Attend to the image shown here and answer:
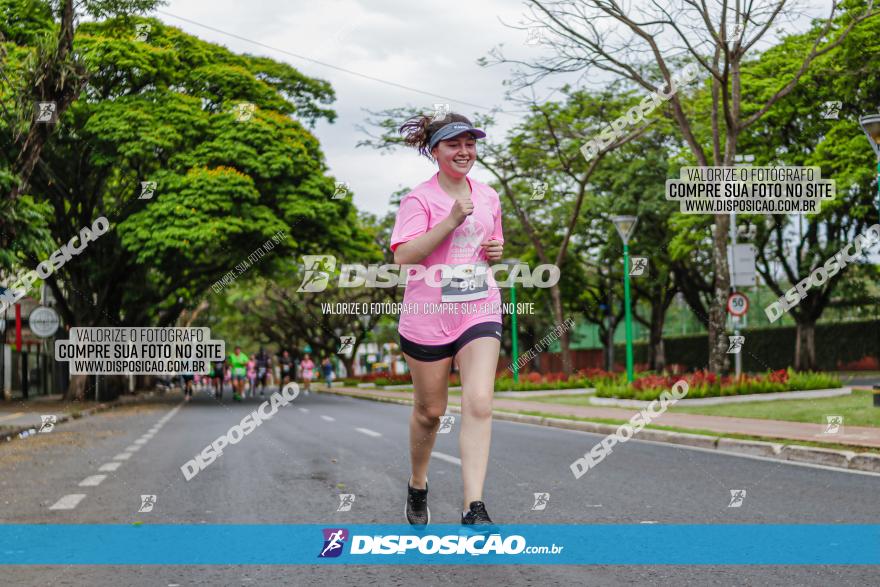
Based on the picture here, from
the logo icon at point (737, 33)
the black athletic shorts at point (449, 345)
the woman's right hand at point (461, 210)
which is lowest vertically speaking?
the black athletic shorts at point (449, 345)

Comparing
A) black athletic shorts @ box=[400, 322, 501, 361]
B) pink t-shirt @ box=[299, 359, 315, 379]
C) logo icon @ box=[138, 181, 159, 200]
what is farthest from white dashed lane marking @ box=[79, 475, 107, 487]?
pink t-shirt @ box=[299, 359, 315, 379]

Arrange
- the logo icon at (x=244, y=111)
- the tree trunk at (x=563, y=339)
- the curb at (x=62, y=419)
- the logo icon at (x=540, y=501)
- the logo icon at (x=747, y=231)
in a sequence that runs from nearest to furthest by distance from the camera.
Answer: the logo icon at (x=540, y=501) → the curb at (x=62, y=419) → the logo icon at (x=244, y=111) → the tree trunk at (x=563, y=339) → the logo icon at (x=747, y=231)

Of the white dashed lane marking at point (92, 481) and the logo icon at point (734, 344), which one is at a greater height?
the logo icon at point (734, 344)

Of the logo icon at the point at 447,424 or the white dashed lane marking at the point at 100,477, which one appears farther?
the logo icon at the point at 447,424

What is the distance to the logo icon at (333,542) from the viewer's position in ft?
17.7

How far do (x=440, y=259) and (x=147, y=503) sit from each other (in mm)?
3912

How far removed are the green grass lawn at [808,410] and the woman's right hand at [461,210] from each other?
33.2ft

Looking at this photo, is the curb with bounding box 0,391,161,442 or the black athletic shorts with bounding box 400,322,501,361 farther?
the curb with bounding box 0,391,161,442

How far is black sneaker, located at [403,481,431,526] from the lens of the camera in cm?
522

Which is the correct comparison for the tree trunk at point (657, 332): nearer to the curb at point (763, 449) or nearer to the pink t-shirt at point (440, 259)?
the curb at point (763, 449)

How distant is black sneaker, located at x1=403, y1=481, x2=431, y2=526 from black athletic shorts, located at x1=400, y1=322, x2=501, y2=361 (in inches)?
30.8

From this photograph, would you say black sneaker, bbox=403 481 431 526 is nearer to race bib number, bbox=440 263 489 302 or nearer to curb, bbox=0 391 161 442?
race bib number, bbox=440 263 489 302

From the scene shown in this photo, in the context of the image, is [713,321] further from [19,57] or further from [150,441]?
[19,57]

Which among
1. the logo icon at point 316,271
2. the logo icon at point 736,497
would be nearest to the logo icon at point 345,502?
the logo icon at point 736,497
